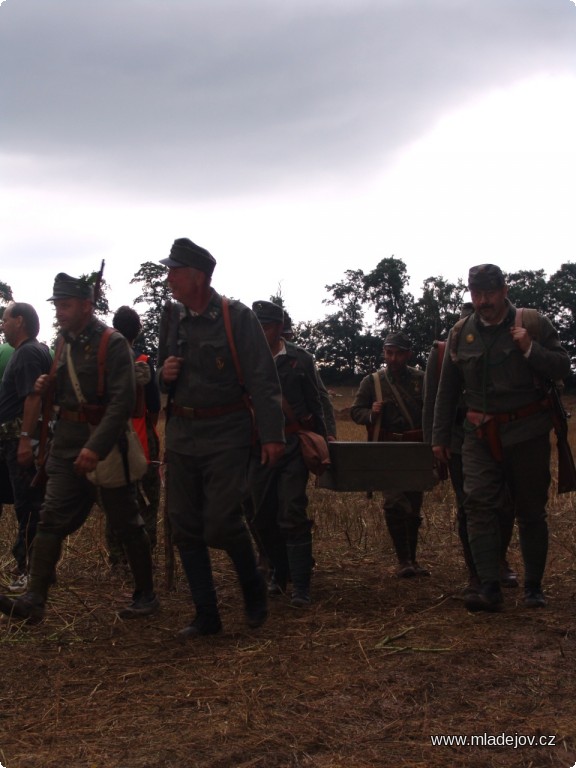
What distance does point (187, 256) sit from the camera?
18.8ft

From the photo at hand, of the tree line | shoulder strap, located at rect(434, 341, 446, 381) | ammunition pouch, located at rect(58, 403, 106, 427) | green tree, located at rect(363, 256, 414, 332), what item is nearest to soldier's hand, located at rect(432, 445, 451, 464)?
shoulder strap, located at rect(434, 341, 446, 381)

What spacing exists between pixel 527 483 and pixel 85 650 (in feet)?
9.80

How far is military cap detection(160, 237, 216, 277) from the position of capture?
5.72 meters

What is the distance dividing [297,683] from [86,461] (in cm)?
194

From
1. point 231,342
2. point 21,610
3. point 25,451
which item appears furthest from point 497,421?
point 25,451

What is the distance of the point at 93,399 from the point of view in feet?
19.7

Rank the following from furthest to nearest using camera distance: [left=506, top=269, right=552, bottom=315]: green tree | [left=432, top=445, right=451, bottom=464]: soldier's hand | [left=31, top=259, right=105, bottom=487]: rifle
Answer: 1. [left=506, top=269, right=552, bottom=315]: green tree
2. [left=432, top=445, right=451, bottom=464]: soldier's hand
3. [left=31, top=259, right=105, bottom=487]: rifle

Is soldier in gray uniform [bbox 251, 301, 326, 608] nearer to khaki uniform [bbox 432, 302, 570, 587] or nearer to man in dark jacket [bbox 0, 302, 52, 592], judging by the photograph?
khaki uniform [bbox 432, 302, 570, 587]

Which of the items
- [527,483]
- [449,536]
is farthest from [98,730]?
[449,536]

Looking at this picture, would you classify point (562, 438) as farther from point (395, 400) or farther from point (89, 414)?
point (89, 414)

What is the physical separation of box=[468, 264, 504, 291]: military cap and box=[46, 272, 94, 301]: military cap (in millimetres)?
2552

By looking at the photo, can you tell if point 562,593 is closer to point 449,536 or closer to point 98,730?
point 449,536

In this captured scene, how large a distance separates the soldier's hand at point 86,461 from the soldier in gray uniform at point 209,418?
444 mm

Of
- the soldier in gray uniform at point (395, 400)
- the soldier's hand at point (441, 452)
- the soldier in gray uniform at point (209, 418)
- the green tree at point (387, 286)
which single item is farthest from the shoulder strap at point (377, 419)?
the green tree at point (387, 286)
